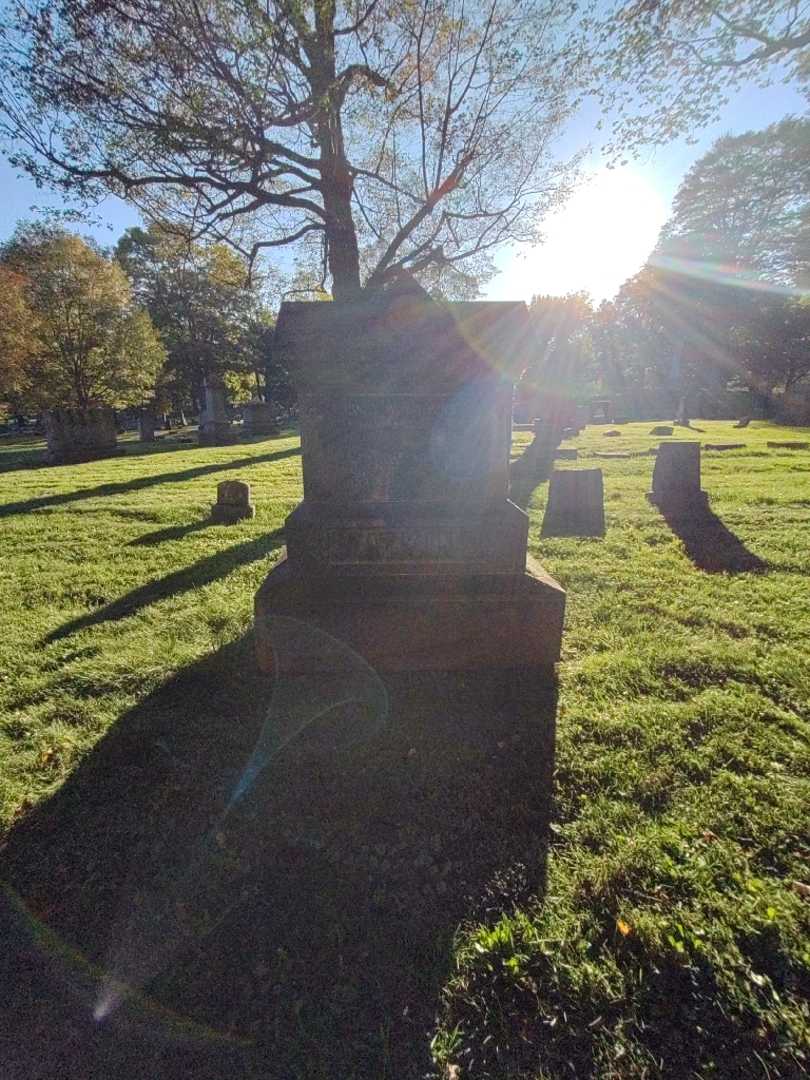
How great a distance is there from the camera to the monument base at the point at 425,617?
326 centimetres

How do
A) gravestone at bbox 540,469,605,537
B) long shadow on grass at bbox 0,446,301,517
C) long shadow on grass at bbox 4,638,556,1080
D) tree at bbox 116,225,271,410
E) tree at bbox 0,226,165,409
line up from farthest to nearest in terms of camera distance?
tree at bbox 116,225,271,410 → tree at bbox 0,226,165,409 → long shadow on grass at bbox 0,446,301,517 → gravestone at bbox 540,469,605,537 → long shadow on grass at bbox 4,638,556,1080

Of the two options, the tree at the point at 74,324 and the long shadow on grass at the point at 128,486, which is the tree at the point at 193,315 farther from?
the long shadow on grass at the point at 128,486

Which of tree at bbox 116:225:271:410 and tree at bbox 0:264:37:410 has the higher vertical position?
tree at bbox 116:225:271:410

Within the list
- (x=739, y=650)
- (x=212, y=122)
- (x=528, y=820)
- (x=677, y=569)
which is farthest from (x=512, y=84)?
(x=528, y=820)

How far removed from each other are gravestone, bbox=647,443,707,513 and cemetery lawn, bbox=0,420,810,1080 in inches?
180

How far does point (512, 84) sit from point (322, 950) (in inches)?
469

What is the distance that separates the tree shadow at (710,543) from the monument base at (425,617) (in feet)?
10.8

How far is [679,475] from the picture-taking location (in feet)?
28.0

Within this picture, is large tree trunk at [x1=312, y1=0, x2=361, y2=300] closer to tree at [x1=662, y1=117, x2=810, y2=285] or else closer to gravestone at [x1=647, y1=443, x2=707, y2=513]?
gravestone at [x1=647, y1=443, x2=707, y2=513]

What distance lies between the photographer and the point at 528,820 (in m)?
2.17

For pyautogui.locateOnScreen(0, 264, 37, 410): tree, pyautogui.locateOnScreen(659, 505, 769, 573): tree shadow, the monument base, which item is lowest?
pyautogui.locateOnScreen(659, 505, 769, 573): tree shadow

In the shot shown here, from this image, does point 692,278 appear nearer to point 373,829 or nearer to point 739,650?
point 739,650

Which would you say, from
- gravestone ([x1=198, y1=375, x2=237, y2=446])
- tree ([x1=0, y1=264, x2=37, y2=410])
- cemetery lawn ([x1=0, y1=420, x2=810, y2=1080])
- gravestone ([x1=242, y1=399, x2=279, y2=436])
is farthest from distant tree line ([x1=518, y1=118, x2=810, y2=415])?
cemetery lawn ([x1=0, y1=420, x2=810, y2=1080])

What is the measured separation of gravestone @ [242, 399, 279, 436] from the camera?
25.8 m
